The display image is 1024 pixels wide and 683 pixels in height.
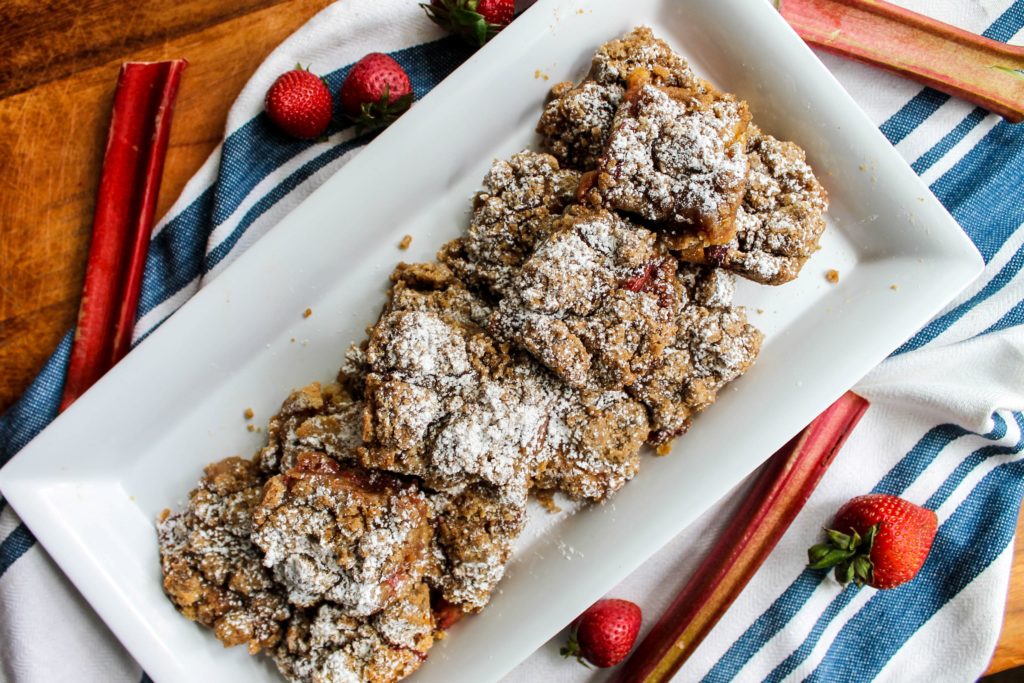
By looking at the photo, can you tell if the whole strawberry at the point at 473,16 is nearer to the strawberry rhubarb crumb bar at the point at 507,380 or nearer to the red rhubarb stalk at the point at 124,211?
the strawberry rhubarb crumb bar at the point at 507,380

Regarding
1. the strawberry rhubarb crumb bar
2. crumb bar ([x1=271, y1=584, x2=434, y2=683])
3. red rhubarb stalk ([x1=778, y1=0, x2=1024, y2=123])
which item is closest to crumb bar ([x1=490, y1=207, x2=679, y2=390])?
the strawberry rhubarb crumb bar

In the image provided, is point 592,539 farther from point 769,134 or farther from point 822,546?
point 769,134

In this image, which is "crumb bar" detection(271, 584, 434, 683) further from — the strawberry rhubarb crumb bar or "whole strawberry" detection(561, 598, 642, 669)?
"whole strawberry" detection(561, 598, 642, 669)

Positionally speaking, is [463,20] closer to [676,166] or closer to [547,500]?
[676,166]

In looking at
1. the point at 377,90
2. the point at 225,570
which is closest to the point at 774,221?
the point at 377,90

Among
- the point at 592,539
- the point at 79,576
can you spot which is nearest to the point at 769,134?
the point at 592,539
